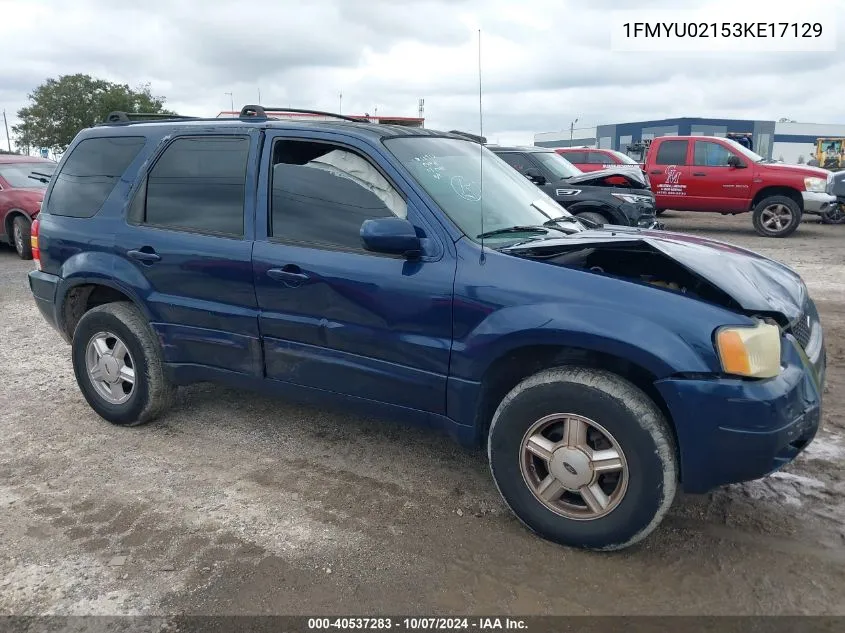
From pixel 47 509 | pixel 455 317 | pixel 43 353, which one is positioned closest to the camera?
pixel 455 317

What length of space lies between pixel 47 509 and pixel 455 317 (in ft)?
7.19

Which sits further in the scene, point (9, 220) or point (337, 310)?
point (9, 220)

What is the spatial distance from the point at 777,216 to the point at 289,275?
12.4m

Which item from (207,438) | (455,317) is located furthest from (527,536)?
(207,438)

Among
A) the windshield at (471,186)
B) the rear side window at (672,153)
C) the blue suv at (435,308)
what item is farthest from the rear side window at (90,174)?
the rear side window at (672,153)

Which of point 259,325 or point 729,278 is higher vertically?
point 729,278

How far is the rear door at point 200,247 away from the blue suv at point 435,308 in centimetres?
1

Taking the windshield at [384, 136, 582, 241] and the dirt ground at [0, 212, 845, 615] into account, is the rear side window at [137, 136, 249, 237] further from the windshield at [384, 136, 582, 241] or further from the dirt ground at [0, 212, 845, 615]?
the dirt ground at [0, 212, 845, 615]

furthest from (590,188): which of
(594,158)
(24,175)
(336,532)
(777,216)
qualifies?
(24,175)

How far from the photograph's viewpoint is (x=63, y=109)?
1895 inches

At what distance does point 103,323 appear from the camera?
4.13 metres

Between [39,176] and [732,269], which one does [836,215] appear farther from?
[39,176]

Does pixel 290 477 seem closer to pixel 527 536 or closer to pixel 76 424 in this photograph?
pixel 527 536

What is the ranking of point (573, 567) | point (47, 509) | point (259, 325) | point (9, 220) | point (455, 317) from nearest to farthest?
point (573, 567)
point (455, 317)
point (47, 509)
point (259, 325)
point (9, 220)
